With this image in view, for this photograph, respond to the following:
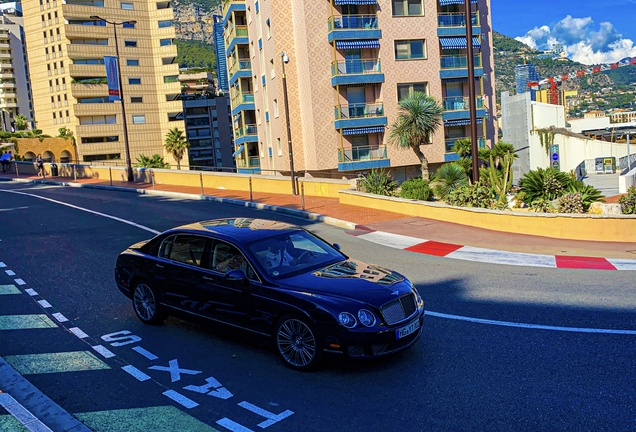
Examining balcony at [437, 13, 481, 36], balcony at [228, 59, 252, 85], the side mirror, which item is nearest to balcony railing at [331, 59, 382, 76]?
balcony at [437, 13, 481, 36]

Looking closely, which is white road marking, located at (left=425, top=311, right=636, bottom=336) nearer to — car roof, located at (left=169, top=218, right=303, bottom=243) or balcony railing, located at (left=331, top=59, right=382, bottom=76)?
car roof, located at (left=169, top=218, right=303, bottom=243)

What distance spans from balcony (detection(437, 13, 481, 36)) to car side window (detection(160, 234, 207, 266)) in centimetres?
3484

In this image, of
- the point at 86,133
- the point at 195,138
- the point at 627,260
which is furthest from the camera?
the point at 195,138

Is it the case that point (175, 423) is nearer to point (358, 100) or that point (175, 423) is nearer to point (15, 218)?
point (15, 218)

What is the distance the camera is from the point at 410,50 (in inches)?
1542

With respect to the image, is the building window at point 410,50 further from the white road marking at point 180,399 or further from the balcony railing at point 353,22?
the white road marking at point 180,399

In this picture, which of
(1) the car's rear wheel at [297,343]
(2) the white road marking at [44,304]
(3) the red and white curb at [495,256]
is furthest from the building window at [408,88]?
(1) the car's rear wheel at [297,343]

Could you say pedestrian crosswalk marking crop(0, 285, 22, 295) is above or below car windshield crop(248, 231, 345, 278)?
below

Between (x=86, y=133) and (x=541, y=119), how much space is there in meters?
54.4

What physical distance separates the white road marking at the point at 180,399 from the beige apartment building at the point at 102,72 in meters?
71.6

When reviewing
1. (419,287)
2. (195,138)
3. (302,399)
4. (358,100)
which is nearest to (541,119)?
(358,100)

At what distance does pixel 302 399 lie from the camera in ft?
19.9

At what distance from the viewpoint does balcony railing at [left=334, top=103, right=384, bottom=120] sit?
3769cm

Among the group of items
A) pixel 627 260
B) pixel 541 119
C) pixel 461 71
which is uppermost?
pixel 461 71
